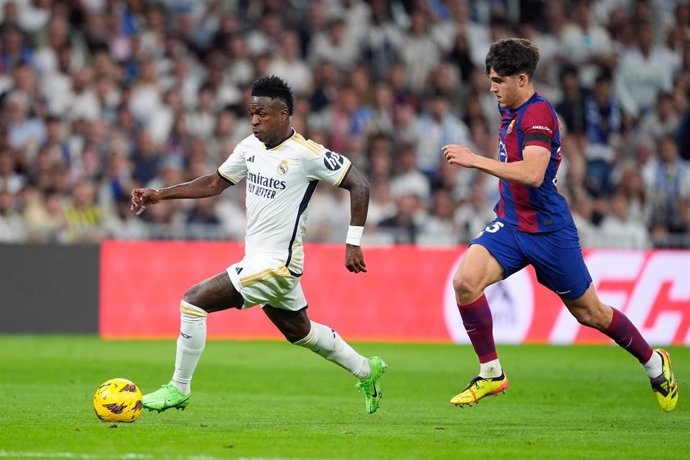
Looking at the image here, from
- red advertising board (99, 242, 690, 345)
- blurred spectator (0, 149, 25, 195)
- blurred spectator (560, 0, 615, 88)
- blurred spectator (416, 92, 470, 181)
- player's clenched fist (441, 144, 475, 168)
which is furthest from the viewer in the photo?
blurred spectator (560, 0, 615, 88)

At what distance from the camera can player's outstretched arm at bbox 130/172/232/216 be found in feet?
32.2

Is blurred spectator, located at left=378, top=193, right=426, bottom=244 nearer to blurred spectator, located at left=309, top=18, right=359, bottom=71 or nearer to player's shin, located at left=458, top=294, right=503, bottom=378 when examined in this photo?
blurred spectator, located at left=309, top=18, right=359, bottom=71

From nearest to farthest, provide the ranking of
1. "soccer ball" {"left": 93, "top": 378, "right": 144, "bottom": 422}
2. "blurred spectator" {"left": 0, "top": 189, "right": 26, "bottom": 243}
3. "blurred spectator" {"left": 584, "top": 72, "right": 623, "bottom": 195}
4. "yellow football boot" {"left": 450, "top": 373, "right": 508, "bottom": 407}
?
"soccer ball" {"left": 93, "top": 378, "right": 144, "bottom": 422}
"yellow football boot" {"left": 450, "top": 373, "right": 508, "bottom": 407}
"blurred spectator" {"left": 0, "top": 189, "right": 26, "bottom": 243}
"blurred spectator" {"left": 584, "top": 72, "right": 623, "bottom": 195}

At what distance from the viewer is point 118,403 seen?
895cm

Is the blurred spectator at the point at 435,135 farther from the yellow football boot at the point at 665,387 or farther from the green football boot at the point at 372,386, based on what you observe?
the yellow football boot at the point at 665,387

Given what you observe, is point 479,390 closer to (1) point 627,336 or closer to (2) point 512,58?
(1) point 627,336

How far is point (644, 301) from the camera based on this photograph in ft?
59.0

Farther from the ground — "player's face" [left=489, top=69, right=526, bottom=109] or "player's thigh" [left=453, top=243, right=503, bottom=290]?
"player's face" [left=489, top=69, right=526, bottom=109]

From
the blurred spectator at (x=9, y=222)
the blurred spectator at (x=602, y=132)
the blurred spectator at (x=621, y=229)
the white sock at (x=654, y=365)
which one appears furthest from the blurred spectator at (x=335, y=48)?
the white sock at (x=654, y=365)

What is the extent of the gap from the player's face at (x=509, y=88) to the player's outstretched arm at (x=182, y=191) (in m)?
2.18

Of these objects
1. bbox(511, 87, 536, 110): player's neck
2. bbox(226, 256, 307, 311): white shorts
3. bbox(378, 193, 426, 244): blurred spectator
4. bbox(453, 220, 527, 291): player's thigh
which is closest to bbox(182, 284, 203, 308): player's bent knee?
bbox(226, 256, 307, 311): white shorts

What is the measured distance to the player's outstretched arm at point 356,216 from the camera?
928 cm

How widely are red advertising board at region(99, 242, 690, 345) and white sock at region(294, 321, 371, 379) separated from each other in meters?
8.21

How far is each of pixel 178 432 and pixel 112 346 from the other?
8.75 metres
